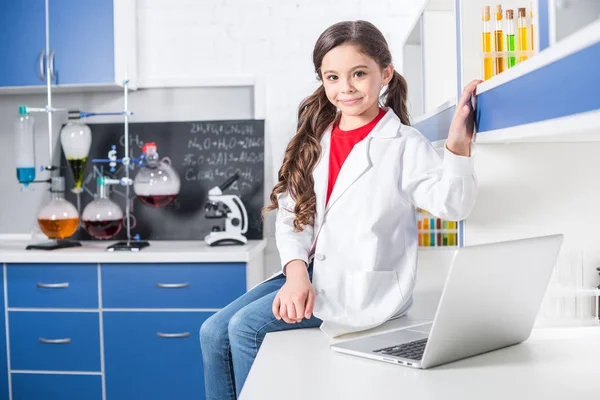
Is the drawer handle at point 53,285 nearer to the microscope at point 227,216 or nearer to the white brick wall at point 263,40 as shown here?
the microscope at point 227,216

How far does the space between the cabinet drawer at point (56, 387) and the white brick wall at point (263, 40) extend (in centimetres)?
93

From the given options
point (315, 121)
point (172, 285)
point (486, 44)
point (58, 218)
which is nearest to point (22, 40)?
point (58, 218)

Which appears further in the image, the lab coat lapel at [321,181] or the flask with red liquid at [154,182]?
the flask with red liquid at [154,182]

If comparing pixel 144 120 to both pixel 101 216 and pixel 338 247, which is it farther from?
pixel 338 247

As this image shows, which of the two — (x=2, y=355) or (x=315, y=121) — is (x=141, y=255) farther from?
(x=315, y=121)

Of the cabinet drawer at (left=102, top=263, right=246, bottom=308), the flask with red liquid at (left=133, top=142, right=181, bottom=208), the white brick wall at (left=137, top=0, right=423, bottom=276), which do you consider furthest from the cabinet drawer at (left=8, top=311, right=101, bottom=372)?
the white brick wall at (left=137, top=0, right=423, bottom=276)

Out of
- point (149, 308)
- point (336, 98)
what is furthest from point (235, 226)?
point (336, 98)

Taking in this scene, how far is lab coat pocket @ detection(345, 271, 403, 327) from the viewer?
4.83 ft

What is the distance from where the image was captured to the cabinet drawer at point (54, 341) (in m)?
2.76

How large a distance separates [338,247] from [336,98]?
34 centimetres

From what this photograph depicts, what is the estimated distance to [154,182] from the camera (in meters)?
2.97

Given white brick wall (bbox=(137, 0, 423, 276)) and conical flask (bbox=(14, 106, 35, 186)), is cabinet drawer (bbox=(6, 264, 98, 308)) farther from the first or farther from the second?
white brick wall (bbox=(137, 0, 423, 276))

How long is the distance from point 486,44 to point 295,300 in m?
0.71

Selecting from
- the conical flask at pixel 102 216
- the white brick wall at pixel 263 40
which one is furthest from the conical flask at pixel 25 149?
the white brick wall at pixel 263 40
